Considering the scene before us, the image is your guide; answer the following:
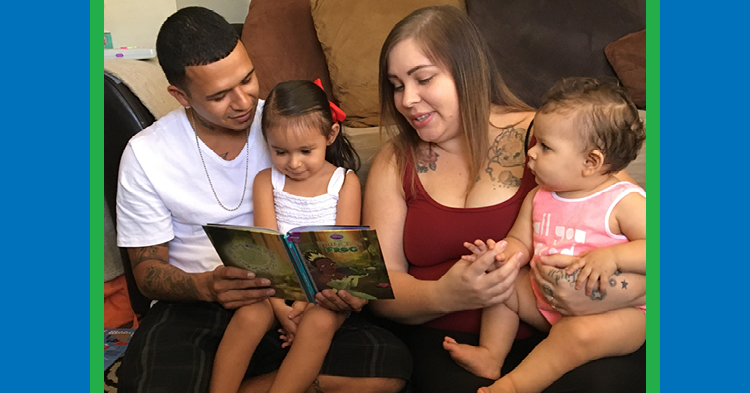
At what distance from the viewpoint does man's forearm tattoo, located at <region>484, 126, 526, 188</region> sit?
5.00ft

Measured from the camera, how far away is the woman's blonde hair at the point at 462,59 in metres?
1.45

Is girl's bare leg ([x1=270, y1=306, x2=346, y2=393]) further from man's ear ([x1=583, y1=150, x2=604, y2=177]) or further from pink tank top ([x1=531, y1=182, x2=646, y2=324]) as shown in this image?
man's ear ([x1=583, y1=150, x2=604, y2=177])

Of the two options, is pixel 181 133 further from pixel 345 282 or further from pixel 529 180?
pixel 529 180

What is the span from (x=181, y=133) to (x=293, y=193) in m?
0.35

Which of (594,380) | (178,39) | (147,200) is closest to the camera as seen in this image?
(594,380)

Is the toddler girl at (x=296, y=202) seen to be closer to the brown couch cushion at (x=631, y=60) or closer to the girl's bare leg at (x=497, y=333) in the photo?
the girl's bare leg at (x=497, y=333)

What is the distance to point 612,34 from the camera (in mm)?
2457

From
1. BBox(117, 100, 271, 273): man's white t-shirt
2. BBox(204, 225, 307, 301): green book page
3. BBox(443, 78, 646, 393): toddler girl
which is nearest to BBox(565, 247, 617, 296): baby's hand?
BBox(443, 78, 646, 393): toddler girl

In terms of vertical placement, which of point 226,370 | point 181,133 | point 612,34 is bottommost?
point 226,370

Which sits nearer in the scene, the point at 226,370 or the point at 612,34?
the point at 226,370

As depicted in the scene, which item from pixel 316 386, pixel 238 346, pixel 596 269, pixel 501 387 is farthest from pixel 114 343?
pixel 596 269

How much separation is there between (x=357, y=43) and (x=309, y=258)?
1.35 meters

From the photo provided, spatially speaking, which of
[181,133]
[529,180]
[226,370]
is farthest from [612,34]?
[226,370]
